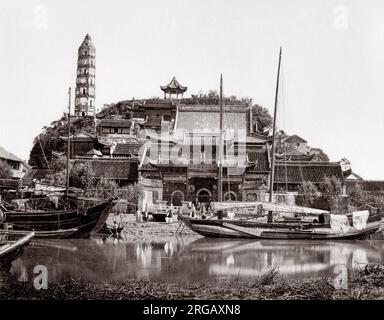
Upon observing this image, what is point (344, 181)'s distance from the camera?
2552cm

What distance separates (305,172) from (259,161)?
2.43 m

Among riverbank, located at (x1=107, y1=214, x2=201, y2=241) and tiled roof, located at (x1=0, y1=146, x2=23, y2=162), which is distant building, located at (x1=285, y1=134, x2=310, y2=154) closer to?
tiled roof, located at (x1=0, y1=146, x2=23, y2=162)

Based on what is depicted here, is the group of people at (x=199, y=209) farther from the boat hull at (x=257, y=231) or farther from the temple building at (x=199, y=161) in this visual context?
the boat hull at (x=257, y=231)

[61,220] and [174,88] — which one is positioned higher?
[174,88]

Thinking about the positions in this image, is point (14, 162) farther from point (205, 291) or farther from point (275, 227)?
point (205, 291)

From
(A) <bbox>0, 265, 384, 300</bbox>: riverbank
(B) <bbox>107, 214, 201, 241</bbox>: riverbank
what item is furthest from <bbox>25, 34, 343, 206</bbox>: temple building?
(A) <bbox>0, 265, 384, 300</bbox>: riverbank

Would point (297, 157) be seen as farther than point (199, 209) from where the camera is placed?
Yes

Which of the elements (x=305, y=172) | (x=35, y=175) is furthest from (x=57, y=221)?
(x=305, y=172)

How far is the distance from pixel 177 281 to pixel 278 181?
17.1m

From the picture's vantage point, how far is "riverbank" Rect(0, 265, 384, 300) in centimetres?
666

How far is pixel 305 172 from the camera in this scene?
2589 centimetres

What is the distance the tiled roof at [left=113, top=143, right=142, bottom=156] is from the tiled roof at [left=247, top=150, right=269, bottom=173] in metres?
7.40

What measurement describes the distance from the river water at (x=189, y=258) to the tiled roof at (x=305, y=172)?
27.4ft
